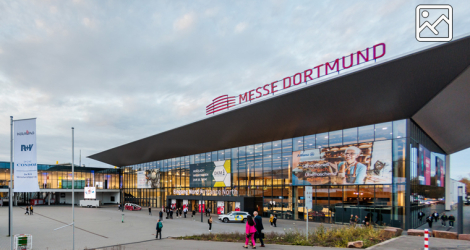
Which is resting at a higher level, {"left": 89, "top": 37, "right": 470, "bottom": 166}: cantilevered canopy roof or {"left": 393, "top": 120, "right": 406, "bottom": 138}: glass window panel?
{"left": 89, "top": 37, "right": 470, "bottom": 166}: cantilevered canopy roof

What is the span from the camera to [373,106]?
1016 inches

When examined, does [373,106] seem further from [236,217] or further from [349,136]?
[236,217]

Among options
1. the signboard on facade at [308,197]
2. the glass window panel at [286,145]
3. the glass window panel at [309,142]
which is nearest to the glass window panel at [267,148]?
the glass window panel at [286,145]

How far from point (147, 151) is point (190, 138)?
15.0m

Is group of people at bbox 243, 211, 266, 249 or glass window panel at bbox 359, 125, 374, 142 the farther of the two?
glass window panel at bbox 359, 125, 374, 142

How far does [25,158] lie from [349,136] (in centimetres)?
2580

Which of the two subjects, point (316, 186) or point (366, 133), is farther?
point (316, 186)

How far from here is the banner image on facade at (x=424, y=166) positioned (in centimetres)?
3000

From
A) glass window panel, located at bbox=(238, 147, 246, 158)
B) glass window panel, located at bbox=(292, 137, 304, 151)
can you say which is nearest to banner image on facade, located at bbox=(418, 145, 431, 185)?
glass window panel, located at bbox=(292, 137, 304, 151)

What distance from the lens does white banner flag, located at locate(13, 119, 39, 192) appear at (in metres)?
17.2

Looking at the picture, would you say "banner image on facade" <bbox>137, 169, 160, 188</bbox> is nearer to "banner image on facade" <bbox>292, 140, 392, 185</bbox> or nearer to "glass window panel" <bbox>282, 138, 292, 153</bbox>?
"glass window panel" <bbox>282, 138, 292, 153</bbox>

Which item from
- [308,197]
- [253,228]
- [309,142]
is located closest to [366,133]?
[309,142]

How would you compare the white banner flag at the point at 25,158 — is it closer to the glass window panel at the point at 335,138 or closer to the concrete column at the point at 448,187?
the glass window panel at the point at 335,138

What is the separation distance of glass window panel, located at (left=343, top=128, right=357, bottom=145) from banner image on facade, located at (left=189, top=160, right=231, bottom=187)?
17546 millimetres
